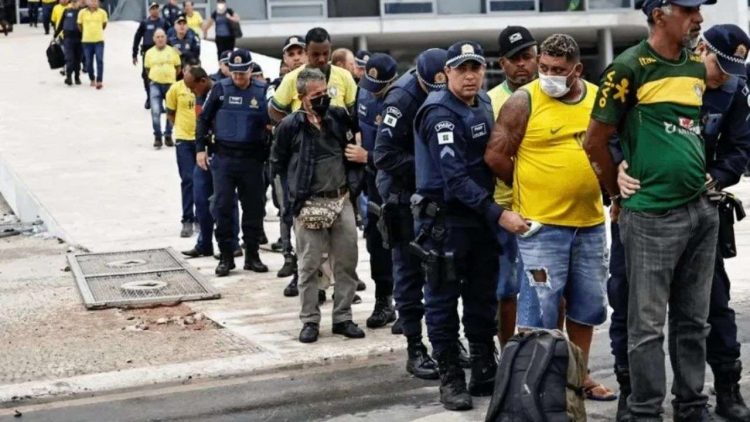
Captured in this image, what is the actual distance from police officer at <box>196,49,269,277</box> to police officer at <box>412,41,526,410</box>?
15.8 ft

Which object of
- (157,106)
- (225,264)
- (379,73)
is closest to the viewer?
(379,73)

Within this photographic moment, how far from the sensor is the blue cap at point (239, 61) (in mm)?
12188

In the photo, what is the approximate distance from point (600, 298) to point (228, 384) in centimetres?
242

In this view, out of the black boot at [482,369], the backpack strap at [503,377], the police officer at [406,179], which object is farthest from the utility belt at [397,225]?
the backpack strap at [503,377]

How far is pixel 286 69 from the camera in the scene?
42.4ft

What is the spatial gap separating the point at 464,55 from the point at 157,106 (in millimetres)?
13919

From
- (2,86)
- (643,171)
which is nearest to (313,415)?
(643,171)

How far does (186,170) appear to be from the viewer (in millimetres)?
14695

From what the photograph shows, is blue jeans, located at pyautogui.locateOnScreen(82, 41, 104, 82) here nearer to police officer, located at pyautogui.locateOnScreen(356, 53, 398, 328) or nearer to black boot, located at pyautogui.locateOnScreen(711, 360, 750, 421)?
police officer, located at pyautogui.locateOnScreen(356, 53, 398, 328)

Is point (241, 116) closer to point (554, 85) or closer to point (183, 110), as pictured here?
point (183, 110)

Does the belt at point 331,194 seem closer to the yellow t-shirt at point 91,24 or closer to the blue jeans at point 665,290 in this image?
the blue jeans at point 665,290

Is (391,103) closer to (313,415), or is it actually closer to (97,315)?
(313,415)

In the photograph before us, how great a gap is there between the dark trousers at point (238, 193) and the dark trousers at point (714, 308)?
19.1 ft

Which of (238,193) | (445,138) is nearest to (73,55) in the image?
(238,193)
